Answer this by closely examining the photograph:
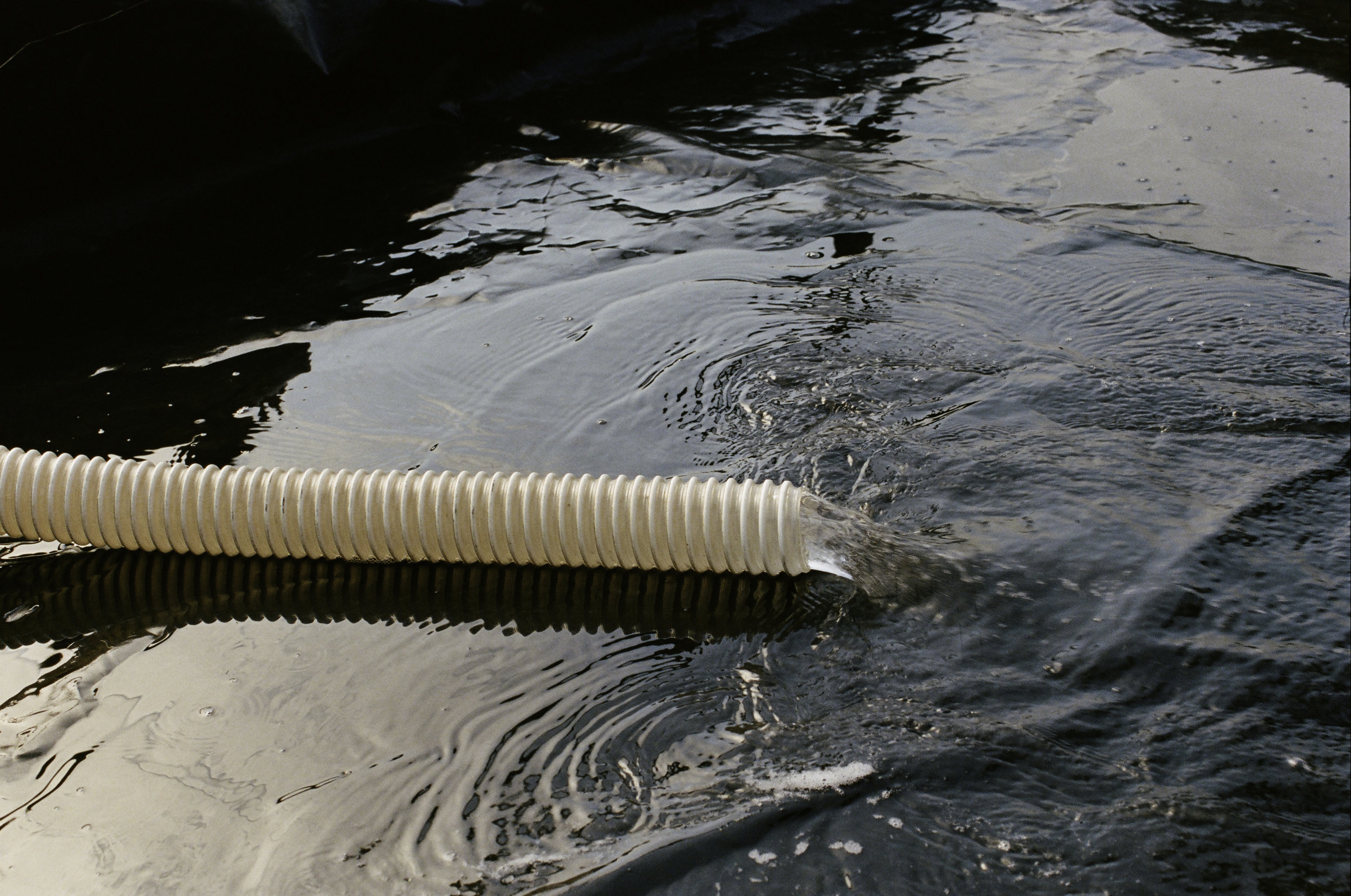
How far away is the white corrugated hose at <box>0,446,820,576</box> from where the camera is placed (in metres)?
2.08

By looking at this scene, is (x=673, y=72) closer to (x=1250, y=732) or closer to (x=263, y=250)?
(x=263, y=250)

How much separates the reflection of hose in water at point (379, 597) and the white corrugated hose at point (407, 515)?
0.04 metres

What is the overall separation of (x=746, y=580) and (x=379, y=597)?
771 mm

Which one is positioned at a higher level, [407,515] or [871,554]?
[407,515]

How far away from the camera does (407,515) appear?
7.08 ft

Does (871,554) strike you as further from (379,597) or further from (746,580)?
(379,597)

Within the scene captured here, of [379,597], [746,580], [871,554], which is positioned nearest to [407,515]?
[379,597]

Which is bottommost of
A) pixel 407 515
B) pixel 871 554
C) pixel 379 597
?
pixel 871 554

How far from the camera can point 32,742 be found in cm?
182

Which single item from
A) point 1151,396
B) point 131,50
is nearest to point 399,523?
point 1151,396

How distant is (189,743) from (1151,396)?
2315 millimetres

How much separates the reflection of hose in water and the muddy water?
0.03ft

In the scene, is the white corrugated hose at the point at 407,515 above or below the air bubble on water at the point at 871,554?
above

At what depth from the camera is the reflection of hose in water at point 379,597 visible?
2.07 m
